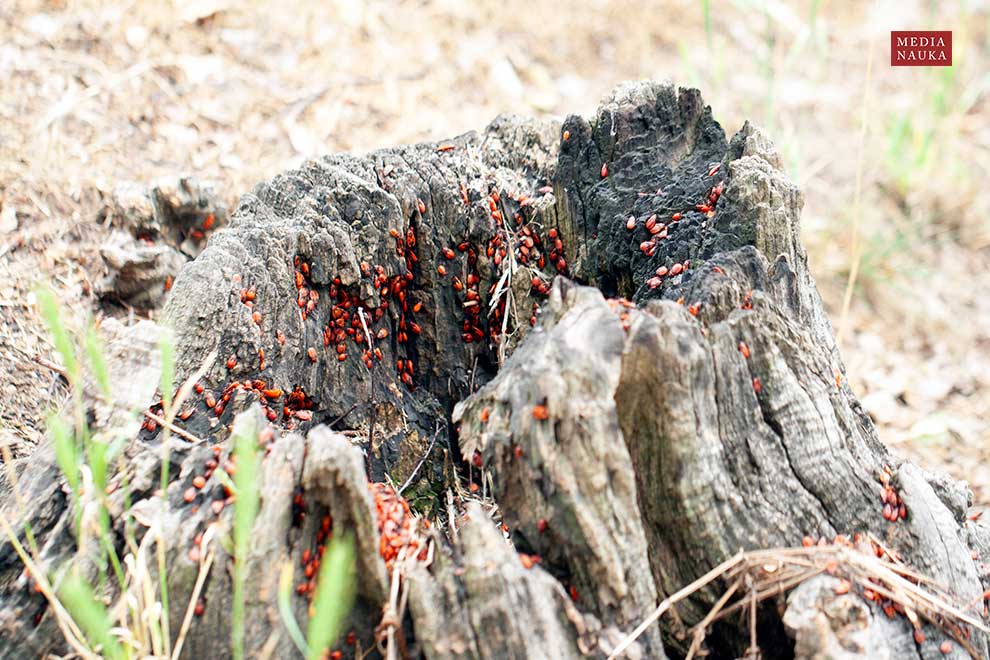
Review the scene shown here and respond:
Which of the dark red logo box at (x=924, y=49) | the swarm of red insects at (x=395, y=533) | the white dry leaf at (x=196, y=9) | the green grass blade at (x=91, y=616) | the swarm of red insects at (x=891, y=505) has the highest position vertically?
the white dry leaf at (x=196, y=9)

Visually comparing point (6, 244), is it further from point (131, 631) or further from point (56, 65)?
point (131, 631)

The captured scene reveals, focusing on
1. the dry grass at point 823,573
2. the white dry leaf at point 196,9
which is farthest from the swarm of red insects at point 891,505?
the white dry leaf at point 196,9

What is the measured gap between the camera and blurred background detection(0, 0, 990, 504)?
427 centimetres

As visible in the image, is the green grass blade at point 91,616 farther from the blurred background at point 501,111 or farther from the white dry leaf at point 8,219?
the white dry leaf at point 8,219

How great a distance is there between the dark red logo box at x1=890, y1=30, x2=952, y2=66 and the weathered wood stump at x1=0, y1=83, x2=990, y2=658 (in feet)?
4.92

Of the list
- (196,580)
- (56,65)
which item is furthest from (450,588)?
(56,65)

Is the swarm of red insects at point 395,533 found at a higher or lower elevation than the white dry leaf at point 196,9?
lower

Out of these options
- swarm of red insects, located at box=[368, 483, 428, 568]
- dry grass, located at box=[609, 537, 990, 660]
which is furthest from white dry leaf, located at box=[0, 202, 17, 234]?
dry grass, located at box=[609, 537, 990, 660]

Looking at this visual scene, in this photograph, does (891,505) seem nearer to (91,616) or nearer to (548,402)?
(548,402)

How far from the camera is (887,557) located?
2.12m

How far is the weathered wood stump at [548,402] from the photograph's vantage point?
1.87 metres

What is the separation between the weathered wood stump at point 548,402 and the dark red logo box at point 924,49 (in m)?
1.50

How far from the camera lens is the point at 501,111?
223 inches

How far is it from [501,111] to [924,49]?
2572 millimetres
